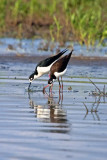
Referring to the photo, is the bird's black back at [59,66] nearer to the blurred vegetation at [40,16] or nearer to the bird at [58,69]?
the bird at [58,69]

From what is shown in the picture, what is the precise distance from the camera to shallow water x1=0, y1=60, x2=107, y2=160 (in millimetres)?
4980

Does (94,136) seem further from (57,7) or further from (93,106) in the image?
(57,7)

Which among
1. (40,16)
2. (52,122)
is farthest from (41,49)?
(52,122)

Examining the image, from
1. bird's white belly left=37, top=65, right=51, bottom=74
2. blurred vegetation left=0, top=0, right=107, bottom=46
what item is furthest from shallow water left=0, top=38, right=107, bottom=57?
bird's white belly left=37, top=65, right=51, bottom=74

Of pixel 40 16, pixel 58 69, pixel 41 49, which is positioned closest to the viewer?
pixel 58 69

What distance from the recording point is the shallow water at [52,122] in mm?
4980

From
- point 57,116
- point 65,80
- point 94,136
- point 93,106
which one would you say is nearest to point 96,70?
point 65,80

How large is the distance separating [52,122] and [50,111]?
0.84m

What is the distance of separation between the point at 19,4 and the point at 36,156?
14827 millimetres

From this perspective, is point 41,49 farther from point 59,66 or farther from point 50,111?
point 50,111

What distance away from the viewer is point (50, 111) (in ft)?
23.6

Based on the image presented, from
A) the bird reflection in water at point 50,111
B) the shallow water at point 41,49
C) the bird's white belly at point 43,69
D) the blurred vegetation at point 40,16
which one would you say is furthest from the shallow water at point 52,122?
the blurred vegetation at point 40,16

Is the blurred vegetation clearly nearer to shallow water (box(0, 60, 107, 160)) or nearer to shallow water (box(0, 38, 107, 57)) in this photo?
shallow water (box(0, 38, 107, 57))

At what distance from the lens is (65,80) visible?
1045 centimetres
